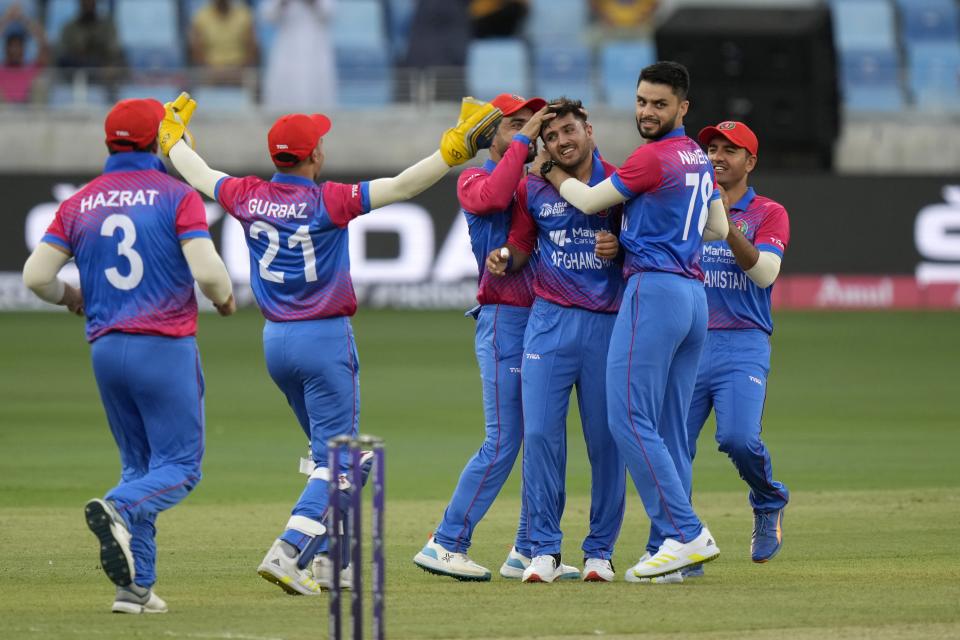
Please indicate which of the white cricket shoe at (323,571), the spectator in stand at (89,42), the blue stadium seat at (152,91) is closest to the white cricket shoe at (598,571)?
the white cricket shoe at (323,571)

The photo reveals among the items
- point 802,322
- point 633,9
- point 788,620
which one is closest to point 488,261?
point 788,620

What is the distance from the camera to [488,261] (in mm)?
8531

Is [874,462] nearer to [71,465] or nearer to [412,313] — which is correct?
[71,465]

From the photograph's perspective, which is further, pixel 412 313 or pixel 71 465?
pixel 412 313

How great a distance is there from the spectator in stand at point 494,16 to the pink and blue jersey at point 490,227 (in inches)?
769

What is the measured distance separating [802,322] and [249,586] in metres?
17.5

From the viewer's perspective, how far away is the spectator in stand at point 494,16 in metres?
27.9

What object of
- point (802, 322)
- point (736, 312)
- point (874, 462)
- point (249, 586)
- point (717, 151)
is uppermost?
point (717, 151)

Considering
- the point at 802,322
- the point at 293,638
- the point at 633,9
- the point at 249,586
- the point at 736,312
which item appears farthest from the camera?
the point at 633,9

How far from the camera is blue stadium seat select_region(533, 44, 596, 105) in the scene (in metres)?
26.4

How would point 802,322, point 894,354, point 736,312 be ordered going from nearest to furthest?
1. point 736,312
2. point 894,354
3. point 802,322

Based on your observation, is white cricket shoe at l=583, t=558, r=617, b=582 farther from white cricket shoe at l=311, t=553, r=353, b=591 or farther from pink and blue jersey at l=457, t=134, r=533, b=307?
pink and blue jersey at l=457, t=134, r=533, b=307

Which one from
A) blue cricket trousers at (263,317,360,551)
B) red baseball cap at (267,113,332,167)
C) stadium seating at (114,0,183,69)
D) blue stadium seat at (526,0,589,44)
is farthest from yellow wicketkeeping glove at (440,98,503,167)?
blue stadium seat at (526,0,589,44)

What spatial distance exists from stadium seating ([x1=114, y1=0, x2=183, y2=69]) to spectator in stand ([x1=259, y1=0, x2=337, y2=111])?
1.82 meters
